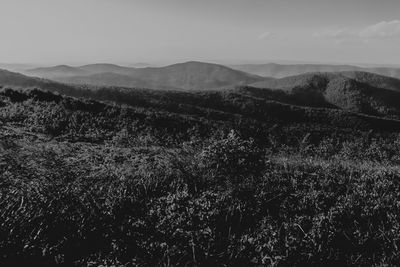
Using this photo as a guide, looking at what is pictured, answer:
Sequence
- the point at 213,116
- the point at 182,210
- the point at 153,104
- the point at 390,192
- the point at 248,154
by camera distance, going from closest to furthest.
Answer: the point at 182,210, the point at 390,192, the point at 248,154, the point at 213,116, the point at 153,104

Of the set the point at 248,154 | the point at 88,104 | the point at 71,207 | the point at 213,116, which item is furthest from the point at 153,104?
the point at 71,207

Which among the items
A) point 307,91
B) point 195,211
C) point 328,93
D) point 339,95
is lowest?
point 339,95

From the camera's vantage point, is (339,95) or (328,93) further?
(328,93)

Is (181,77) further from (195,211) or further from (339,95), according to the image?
(195,211)

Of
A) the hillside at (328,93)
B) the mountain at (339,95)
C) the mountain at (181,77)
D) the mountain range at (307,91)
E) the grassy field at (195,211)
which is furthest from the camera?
the mountain at (181,77)

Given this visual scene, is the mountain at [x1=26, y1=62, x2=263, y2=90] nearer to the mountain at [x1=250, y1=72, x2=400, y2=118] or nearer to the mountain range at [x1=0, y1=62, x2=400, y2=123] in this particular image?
the mountain range at [x1=0, y1=62, x2=400, y2=123]

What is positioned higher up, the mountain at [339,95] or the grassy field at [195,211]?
the grassy field at [195,211]

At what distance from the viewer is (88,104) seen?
20781 millimetres

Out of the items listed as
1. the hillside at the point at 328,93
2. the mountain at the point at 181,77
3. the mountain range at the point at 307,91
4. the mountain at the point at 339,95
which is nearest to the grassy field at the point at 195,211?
the mountain range at the point at 307,91

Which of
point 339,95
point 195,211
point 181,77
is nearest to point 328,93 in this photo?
point 339,95

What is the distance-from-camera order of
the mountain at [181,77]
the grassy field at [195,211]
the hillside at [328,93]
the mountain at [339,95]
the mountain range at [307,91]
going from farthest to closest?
the mountain at [181,77], the mountain at [339,95], the hillside at [328,93], the mountain range at [307,91], the grassy field at [195,211]

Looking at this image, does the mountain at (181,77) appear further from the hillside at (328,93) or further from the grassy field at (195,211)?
the grassy field at (195,211)

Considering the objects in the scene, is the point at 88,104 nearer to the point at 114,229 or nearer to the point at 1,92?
the point at 1,92

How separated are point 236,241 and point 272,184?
90.3 inches
